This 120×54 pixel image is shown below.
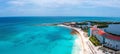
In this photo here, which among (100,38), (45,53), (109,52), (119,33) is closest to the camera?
(109,52)

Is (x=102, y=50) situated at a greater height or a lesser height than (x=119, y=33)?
lesser

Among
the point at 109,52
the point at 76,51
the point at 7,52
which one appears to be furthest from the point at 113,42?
the point at 7,52

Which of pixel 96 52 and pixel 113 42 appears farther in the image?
pixel 113 42

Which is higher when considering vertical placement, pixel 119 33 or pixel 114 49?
pixel 119 33

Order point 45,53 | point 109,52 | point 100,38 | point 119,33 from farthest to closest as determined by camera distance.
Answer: point 100,38 → point 119,33 → point 45,53 → point 109,52

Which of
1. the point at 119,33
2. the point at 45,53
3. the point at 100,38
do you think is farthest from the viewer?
the point at 100,38

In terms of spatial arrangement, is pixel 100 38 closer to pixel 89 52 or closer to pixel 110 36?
pixel 110 36

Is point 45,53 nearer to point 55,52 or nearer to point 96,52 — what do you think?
point 55,52

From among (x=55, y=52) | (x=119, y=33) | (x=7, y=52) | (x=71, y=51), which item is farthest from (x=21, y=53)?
(x=119, y=33)

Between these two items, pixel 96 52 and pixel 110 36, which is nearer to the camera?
pixel 96 52
